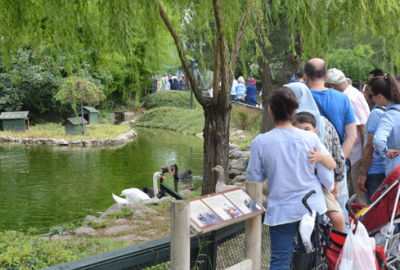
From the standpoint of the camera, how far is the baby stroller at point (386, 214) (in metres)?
3.28

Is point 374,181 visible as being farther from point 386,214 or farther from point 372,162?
point 386,214

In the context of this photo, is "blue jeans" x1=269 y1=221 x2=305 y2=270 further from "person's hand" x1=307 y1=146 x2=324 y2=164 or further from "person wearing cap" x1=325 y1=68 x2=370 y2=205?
"person wearing cap" x1=325 y1=68 x2=370 y2=205

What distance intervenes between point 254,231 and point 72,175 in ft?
28.9

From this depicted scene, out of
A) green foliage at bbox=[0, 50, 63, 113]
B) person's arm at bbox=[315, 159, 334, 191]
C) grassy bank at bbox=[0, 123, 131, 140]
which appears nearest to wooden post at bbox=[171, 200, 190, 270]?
person's arm at bbox=[315, 159, 334, 191]

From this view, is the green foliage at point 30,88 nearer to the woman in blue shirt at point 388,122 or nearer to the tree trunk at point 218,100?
the tree trunk at point 218,100

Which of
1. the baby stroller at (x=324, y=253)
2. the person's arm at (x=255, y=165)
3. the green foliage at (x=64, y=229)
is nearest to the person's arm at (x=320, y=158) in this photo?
the baby stroller at (x=324, y=253)

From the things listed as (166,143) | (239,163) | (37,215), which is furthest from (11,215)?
(166,143)

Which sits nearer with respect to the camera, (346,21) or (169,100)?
(346,21)

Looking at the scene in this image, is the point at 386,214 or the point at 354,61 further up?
the point at 354,61

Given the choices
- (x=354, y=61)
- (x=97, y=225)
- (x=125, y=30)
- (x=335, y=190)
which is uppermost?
(x=354, y=61)

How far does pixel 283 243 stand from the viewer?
2.85 metres

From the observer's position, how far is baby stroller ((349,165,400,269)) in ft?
10.8

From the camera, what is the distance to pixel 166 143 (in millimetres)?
18000

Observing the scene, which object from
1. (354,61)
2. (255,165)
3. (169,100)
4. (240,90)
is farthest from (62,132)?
(354,61)
